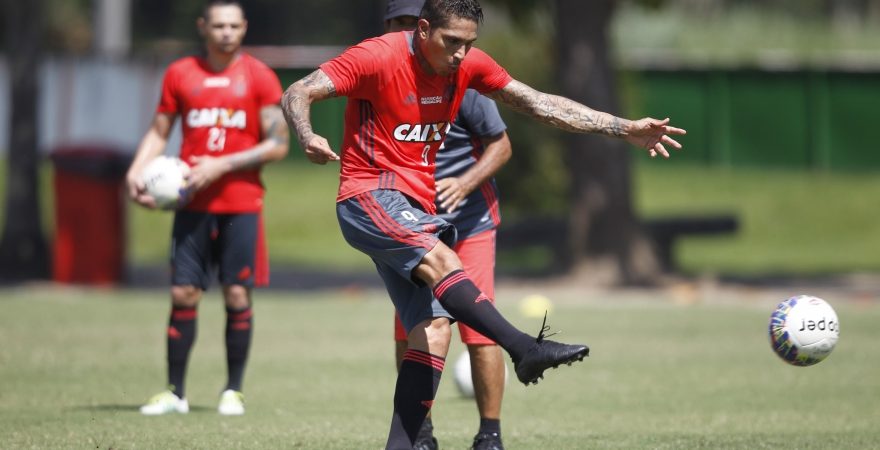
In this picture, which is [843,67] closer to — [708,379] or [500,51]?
[500,51]

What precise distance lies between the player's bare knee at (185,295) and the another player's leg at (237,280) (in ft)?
0.70

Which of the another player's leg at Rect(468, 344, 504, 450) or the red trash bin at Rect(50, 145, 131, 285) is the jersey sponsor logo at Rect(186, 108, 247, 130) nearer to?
the another player's leg at Rect(468, 344, 504, 450)

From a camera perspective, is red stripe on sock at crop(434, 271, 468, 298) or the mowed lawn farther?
the mowed lawn

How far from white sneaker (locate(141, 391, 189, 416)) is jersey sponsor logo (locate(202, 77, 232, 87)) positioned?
1983 millimetres

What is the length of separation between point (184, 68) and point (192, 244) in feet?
3.75

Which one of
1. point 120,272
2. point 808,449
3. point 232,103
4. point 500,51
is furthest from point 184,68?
point 500,51

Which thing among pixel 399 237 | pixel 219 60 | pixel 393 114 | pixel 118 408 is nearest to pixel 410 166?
pixel 393 114

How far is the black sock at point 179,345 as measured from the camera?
885 cm

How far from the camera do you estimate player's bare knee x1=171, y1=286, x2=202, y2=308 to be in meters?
8.83

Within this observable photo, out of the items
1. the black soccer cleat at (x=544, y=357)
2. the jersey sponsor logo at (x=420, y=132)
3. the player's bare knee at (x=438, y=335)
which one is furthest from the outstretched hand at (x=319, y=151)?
the black soccer cleat at (x=544, y=357)

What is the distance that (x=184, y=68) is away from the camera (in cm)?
896

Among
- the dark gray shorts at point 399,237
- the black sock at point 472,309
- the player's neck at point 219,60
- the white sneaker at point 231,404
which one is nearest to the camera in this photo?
the black sock at point 472,309

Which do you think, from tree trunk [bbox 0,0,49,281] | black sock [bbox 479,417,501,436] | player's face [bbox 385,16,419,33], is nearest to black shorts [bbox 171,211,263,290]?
player's face [bbox 385,16,419,33]

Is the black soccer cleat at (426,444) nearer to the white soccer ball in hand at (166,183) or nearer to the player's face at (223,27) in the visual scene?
the white soccer ball in hand at (166,183)
